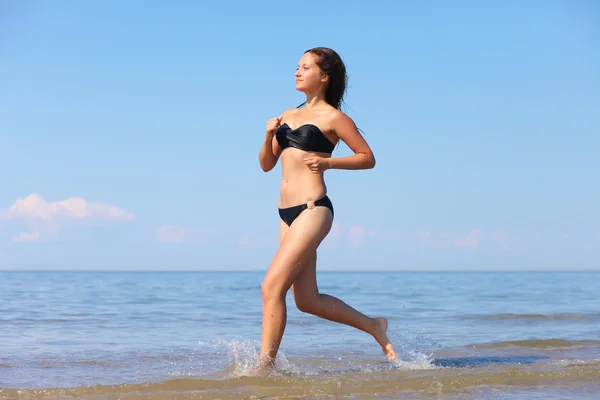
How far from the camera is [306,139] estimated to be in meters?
4.84

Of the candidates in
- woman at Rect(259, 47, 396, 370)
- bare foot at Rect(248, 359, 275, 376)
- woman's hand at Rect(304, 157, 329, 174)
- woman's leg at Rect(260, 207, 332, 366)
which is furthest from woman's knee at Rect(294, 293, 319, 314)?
woman's hand at Rect(304, 157, 329, 174)

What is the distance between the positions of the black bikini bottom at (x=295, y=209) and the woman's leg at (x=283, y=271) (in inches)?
2.4

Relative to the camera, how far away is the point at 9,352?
642cm

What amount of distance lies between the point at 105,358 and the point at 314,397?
275 centimetres

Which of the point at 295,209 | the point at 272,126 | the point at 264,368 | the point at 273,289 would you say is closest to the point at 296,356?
the point at 264,368

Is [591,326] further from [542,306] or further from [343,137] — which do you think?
[343,137]

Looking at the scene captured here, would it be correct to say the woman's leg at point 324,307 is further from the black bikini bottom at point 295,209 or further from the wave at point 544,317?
the wave at point 544,317

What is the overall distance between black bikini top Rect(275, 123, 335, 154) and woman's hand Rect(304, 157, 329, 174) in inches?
10.8

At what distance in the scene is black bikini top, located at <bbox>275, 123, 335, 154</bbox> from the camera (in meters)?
4.83

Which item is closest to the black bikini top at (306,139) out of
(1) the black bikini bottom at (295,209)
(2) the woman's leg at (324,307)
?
(1) the black bikini bottom at (295,209)

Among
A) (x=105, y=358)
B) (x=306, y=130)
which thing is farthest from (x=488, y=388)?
(x=105, y=358)

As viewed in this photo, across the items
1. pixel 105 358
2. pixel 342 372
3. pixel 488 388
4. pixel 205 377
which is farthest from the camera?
pixel 105 358

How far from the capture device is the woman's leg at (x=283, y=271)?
4648 mm

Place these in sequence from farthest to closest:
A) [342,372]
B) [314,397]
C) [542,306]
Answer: [542,306] < [342,372] < [314,397]
